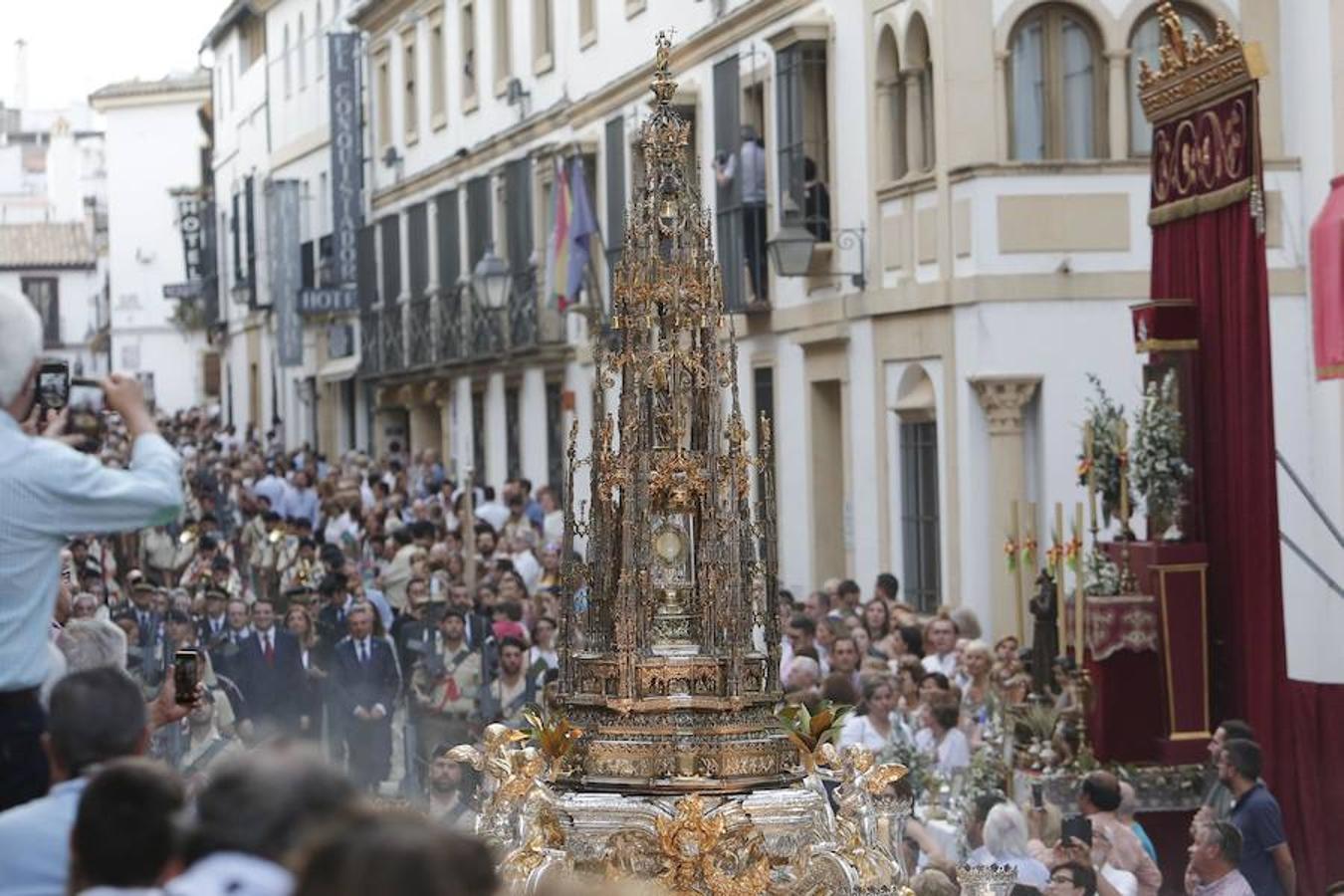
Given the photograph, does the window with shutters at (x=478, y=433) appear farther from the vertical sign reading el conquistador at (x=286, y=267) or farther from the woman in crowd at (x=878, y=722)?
the woman in crowd at (x=878, y=722)

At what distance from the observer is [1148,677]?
669 inches

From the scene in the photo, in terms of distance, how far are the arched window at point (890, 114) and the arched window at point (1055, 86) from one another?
5.34 ft

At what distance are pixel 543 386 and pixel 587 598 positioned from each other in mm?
25873

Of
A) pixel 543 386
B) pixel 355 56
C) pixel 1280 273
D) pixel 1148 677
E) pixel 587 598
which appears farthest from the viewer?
pixel 355 56

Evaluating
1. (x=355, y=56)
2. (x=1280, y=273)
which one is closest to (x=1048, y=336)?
(x=1280, y=273)

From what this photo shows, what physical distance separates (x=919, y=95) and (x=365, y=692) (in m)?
7.47

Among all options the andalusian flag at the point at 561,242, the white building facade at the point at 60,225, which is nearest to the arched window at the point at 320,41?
the andalusian flag at the point at 561,242

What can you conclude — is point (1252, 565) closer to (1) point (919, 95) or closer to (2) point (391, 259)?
(1) point (919, 95)

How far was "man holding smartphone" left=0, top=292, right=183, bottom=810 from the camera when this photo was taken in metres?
6.40

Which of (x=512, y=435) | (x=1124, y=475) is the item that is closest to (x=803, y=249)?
(x=1124, y=475)

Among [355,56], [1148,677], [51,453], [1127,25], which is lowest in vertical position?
[1148,677]

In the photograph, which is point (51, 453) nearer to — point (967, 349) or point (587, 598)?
point (587, 598)

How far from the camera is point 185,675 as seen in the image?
7.41 m

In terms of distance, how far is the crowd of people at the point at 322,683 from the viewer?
5152mm
